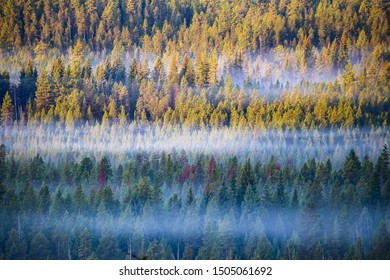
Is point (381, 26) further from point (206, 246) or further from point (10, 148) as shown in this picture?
point (10, 148)

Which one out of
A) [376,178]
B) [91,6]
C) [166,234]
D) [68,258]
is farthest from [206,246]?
[91,6]

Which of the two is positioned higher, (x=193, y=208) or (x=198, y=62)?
(x=198, y=62)

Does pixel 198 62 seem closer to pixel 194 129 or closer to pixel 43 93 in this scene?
pixel 194 129

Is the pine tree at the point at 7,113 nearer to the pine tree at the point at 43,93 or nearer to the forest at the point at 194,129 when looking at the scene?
the forest at the point at 194,129

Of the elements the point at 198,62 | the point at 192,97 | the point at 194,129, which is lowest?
the point at 194,129

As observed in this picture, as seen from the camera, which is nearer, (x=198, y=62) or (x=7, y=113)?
(x=7, y=113)

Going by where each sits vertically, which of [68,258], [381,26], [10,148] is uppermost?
[381,26]

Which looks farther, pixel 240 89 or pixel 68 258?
pixel 240 89

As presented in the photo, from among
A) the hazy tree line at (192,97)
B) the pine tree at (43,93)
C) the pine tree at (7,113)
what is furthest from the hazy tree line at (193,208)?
the pine tree at (43,93)

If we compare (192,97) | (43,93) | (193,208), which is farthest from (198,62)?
(43,93)
